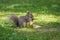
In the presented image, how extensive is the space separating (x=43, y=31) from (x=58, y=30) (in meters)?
0.56

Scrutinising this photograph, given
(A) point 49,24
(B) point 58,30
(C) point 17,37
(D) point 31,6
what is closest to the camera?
(C) point 17,37

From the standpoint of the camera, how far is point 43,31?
967cm

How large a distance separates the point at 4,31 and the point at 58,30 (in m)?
1.88

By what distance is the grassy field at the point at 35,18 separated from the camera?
28.9ft

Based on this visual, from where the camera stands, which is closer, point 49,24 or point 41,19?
point 49,24

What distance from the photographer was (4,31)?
9172 millimetres

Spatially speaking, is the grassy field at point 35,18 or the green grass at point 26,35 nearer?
the green grass at point 26,35

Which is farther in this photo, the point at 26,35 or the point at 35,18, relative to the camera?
the point at 35,18

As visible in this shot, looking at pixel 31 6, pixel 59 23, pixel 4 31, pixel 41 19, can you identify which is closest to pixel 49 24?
pixel 59 23

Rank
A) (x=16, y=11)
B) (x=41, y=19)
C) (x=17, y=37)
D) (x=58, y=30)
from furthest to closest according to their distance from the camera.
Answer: (x=16, y=11)
(x=41, y=19)
(x=58, y=30)
(x=17, y=37)

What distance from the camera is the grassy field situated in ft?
28.9

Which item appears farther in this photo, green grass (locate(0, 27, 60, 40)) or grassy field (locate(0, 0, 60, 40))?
grassy field (locate(0, 0, 60, 40))

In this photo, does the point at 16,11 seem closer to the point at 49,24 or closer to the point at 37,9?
the point at 37,9

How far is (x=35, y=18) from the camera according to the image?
1209cm
